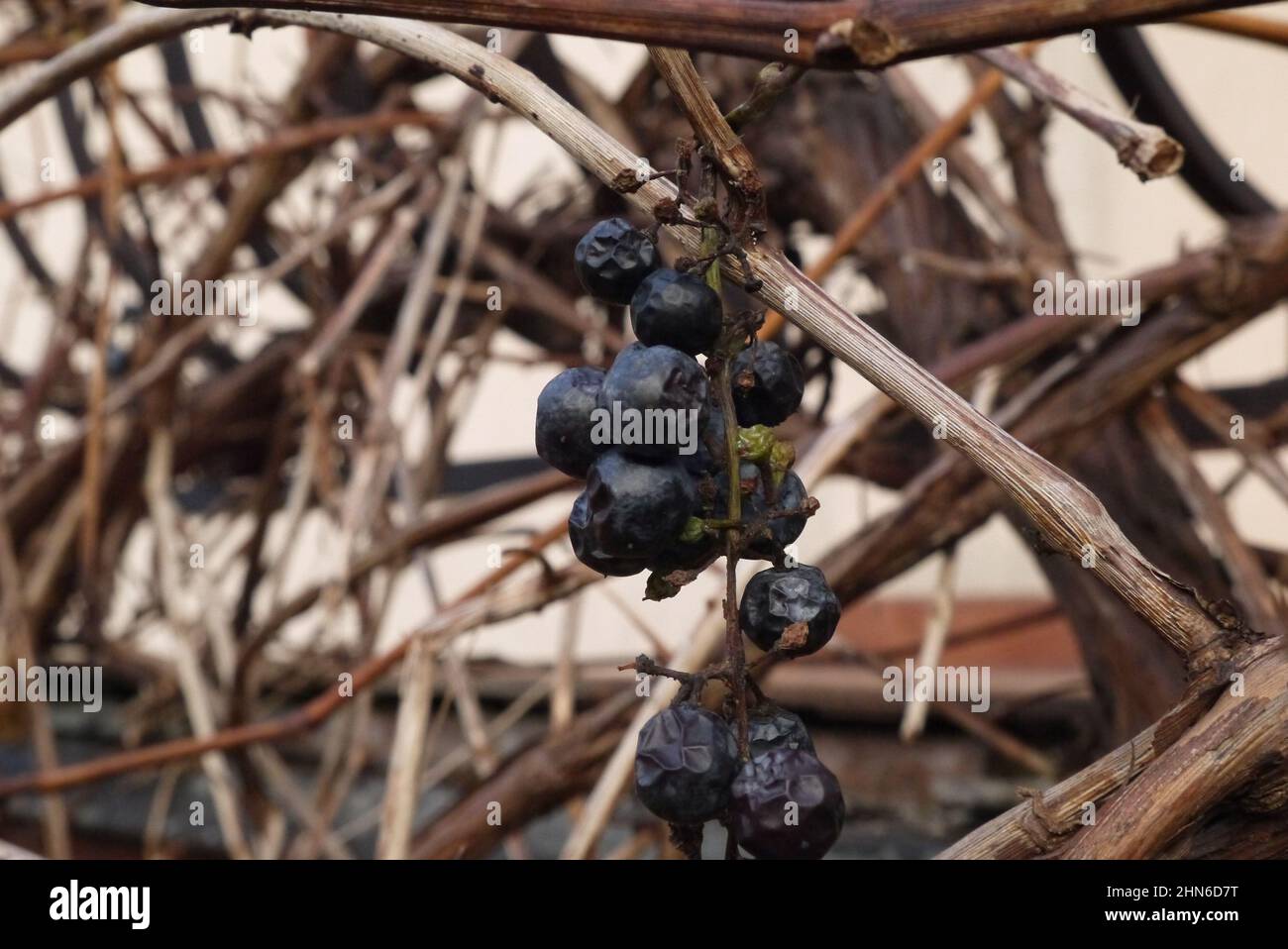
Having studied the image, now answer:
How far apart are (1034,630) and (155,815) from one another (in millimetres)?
1195

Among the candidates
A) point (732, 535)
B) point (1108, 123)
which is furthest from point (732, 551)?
point (1108, 123)

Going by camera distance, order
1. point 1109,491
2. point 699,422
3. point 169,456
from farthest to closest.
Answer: point 169,456 < point 1109,491 < point 699,422

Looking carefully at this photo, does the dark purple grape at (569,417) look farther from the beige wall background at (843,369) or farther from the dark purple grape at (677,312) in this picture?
the beige wall background at (843,369)

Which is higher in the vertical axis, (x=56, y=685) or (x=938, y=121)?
(x=938, y=121)

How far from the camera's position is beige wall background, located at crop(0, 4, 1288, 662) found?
1.76 metres

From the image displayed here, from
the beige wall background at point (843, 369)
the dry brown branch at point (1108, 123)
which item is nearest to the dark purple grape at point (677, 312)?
the dry brown branch at point (1108, 123)

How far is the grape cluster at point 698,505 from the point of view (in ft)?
0.92

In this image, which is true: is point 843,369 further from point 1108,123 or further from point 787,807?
point 787,807

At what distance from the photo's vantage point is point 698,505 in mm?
299

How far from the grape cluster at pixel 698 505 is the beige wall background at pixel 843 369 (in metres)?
1.18
